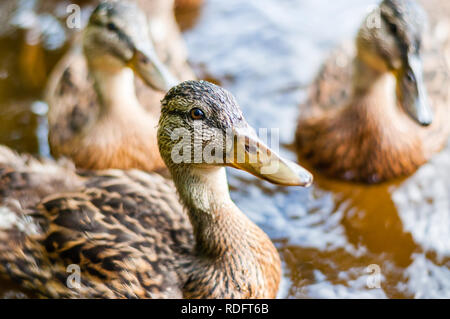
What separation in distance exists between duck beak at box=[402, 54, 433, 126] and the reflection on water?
25.7 inches

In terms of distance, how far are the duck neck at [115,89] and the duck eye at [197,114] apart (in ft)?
3.92

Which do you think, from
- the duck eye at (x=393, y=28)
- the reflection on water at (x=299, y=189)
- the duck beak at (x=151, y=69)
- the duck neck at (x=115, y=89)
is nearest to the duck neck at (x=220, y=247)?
the reflection on water at (x=299, y=189)

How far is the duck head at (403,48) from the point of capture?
356cm

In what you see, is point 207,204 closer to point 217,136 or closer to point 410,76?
point 217,136

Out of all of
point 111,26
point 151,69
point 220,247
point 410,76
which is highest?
point 111,26

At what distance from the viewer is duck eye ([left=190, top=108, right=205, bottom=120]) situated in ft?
8.86

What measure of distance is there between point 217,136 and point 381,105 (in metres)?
1.68

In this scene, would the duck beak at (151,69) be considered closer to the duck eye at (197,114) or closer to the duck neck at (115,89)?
the duck neck at (115,89)

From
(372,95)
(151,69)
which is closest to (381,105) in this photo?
(372,95)

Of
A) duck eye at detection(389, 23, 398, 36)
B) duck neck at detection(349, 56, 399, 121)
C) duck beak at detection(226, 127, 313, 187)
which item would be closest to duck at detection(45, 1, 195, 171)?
duck beak at detection(226, 127, 313, 187)

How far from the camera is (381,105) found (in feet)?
12.9

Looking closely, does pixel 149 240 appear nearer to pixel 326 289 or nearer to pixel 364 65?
pixel 326 289

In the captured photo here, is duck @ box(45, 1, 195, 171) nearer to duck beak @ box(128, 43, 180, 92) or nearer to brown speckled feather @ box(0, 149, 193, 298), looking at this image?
duck beak @ box(128, 43, 180, 92)

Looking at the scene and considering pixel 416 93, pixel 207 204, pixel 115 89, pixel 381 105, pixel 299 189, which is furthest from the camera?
pixel 299 189
